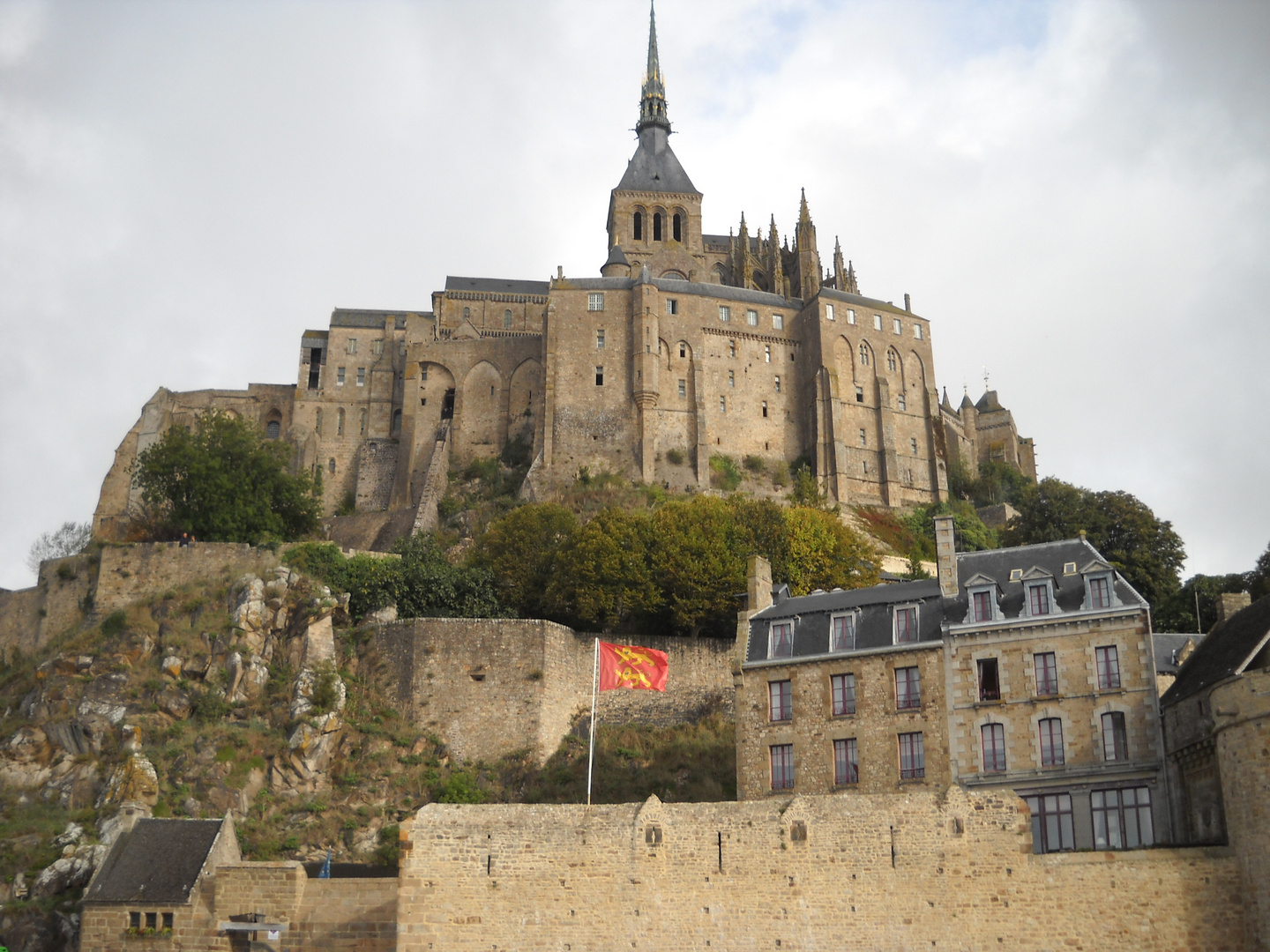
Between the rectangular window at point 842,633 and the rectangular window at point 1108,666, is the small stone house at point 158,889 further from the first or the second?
the rectangular window at point 1108,666

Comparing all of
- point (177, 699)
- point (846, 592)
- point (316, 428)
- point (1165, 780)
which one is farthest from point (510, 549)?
point (316, 428)

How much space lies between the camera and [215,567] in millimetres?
52375

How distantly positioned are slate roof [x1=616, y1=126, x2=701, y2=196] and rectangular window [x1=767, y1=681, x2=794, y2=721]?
67.1 metres

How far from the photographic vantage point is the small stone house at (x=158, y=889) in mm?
32094

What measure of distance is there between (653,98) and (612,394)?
36.4 meters

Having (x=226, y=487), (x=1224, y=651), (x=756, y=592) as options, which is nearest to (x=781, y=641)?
(x=756, y=592)

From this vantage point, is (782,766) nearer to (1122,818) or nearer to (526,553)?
(1122,818)

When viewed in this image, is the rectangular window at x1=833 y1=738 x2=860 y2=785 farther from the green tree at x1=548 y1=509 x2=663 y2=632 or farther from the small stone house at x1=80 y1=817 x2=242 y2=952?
the green tree at x1=548 y1=509 x2=663 y2=632

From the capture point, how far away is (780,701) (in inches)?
1416

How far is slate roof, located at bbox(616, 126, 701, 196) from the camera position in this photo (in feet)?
325

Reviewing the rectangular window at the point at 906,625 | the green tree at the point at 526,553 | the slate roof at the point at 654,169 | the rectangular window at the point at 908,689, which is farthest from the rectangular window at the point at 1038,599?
the slate roof at the point at 654,169

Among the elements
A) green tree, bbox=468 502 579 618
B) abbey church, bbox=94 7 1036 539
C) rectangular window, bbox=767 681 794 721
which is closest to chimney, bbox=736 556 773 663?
rectangular window, bbox=767 681 794 721

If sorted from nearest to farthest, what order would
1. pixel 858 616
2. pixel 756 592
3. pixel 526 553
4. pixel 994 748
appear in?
1. pixel 994 748
2. pixel 858 616
3. pixel 756 592
4. pixel 526 553

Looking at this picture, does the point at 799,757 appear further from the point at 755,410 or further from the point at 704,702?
the point at 755,410
